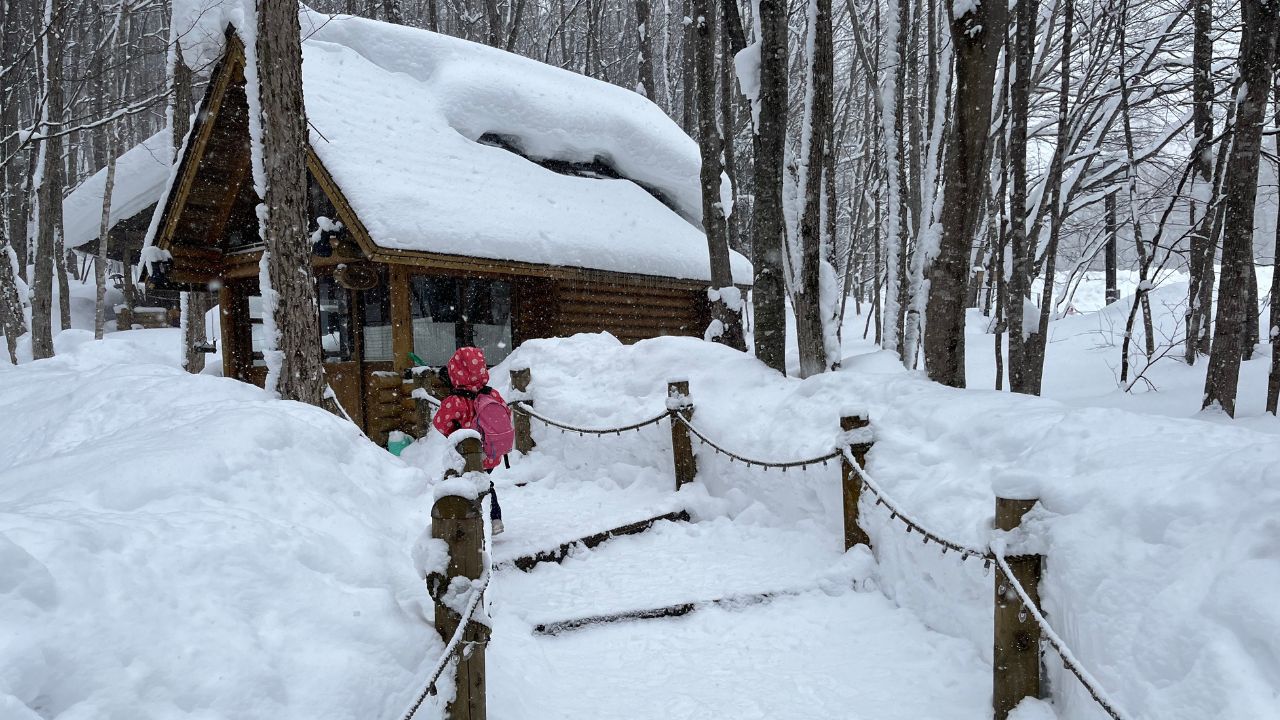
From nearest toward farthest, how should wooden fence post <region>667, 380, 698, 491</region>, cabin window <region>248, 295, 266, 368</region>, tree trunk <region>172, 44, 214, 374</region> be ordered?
wooden fence post <region>667, 380, 698, 491</region>
tree trunk <region>172, 44, 214, 374</region>
cabin window <region>248, 295, 266, 368</region>

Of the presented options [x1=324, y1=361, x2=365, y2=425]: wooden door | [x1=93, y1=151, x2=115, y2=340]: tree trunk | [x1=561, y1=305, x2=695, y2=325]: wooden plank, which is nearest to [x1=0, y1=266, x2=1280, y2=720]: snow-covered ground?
[x1=324, y1=361, x2=365, y2=425]: wooden door

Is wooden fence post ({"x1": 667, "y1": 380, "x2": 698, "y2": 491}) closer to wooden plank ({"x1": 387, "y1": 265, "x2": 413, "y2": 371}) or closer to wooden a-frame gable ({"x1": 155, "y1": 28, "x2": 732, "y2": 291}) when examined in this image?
wooden a-frame gable ({"x1": 155, "y1": 28, "x2": 732, "y2": 291})

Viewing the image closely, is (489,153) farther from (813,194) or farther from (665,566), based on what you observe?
(665,566)

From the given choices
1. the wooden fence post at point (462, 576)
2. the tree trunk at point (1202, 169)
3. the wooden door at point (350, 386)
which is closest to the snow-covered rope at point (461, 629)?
the wooden fence post at point (462, 576)

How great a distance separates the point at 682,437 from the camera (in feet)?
21.0

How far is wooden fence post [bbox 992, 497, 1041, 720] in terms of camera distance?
2863mm

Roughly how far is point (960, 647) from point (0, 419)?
23.2 ft

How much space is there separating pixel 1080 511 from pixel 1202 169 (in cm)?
751

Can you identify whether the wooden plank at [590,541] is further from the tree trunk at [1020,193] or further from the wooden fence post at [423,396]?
the tree trunk at [1020,193]

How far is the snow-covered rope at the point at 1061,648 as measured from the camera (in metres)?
2.10

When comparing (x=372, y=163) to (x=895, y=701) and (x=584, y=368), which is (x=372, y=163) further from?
(x=895, y=701)

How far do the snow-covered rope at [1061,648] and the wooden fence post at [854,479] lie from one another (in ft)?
5.31

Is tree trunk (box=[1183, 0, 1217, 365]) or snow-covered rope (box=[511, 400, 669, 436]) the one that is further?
tree trunk (box=[1183, 0, 1217, 365])

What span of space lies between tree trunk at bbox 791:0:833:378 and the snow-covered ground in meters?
0.64
